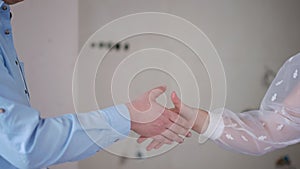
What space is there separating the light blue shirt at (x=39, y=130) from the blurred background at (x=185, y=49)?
0.91m

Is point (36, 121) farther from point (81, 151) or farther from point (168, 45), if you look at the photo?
point (168, 45)

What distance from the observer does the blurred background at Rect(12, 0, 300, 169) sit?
1.62m

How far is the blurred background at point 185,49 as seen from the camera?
5.32ft

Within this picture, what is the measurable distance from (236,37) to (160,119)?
96cm

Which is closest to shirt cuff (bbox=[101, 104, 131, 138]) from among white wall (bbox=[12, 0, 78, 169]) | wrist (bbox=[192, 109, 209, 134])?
wrist (bbox=[192, 109, 209, 134])

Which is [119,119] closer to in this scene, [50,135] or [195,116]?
[50,135]

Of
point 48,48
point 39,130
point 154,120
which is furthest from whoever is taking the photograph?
point 48,48

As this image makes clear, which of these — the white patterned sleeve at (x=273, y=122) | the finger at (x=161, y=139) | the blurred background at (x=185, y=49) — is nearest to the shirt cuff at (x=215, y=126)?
the white patterned sleeve at (x=273, y=122)

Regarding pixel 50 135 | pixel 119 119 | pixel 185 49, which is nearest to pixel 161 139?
pixel 119 119

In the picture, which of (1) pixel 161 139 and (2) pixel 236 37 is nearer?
(1) pixel 161 139

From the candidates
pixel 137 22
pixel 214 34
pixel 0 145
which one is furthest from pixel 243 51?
pixel 0 145

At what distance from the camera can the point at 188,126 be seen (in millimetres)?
968

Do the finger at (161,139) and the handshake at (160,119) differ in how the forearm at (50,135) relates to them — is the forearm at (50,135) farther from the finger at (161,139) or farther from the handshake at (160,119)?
the finger at (161,139)

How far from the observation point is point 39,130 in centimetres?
62
